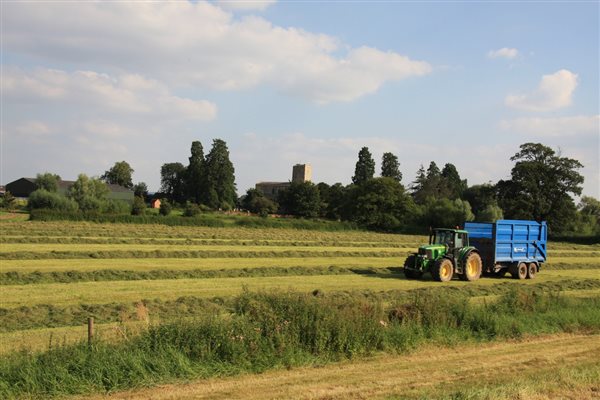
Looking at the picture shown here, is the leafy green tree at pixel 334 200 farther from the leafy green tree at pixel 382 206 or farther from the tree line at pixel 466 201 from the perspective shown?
the leafy green tree at pixel 382 206

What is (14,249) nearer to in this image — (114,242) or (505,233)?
(114,242)

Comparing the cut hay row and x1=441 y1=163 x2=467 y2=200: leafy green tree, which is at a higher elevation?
x1=441 y1=163 x2=467 y2=200: leafy green tree

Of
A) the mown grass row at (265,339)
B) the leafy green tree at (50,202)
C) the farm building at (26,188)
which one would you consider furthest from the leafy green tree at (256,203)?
the mown grass row at (265,339)

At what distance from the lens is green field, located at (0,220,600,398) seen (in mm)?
12688

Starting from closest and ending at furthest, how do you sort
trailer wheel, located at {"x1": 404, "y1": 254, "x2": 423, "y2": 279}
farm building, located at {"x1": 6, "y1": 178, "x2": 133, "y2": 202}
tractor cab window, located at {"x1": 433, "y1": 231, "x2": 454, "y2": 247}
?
trailer wheel, located at {"x1": 404, "y1": 254, "x2": 423, "y2": 279}
tractor cab window, located at {"x1": 433, "y1": 231, "x2": 454, "y2": 247}
farm building, located at {"x1": 6, "y1": 178, "x2": 133, "y2": 202}

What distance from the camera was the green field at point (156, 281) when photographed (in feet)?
41.6

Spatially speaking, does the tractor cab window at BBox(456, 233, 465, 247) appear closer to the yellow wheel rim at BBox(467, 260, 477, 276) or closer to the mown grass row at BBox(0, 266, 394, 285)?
the yellow wheel rim at BBox(467, 260, 477, 276)

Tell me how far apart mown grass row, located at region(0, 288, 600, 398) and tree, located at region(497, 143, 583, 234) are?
58.2m

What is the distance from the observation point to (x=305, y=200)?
11025cm

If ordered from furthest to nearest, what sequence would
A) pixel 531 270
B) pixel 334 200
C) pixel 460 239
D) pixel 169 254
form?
pixel 334 200 → pixel 169 254 → pixel 531 270 → pixel 460 239

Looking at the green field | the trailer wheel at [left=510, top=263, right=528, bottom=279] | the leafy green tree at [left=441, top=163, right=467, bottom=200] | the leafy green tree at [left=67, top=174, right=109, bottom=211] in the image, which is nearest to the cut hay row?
the green field

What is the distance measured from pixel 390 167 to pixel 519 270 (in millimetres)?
94910

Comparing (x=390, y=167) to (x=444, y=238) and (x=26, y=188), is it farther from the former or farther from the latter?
(x=444, y=238)

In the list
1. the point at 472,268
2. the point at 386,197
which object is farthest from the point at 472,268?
the point at 386,197
